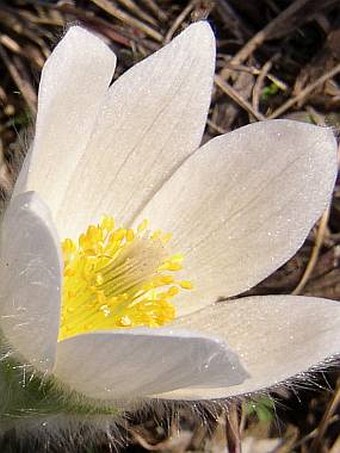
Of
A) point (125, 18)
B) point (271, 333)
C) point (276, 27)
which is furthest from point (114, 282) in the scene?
point (276, 27)

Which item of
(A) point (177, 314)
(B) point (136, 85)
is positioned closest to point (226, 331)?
(A) point (177, 314)

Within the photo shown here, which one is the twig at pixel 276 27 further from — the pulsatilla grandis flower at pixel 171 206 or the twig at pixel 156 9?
the pulsatilla grandis flower at pixel 171 206

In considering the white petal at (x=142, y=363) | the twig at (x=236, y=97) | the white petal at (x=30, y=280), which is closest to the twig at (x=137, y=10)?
the twig at (x=236, y=97)

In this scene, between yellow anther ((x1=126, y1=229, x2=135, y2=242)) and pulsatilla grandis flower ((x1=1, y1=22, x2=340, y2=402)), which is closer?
pulsatilla grandis flower ((x1=1, y1=22, x2=340, y2=402))

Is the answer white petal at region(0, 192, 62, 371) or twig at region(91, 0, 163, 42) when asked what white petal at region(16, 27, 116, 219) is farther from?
twig at region(91, 0, 163, 42)

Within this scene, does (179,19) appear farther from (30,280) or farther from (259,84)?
(30,280)

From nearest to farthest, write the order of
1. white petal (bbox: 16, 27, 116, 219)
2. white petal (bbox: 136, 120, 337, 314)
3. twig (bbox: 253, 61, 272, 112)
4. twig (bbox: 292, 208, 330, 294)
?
1. white petal (bbox: 16, 27, 116, 219)
2. white petal (bbox: 136, 120, 337, 314)
3. twig (bbox: 292, 208, 330, 294)
4. twig (bbox: 253, 61, 272, 112)

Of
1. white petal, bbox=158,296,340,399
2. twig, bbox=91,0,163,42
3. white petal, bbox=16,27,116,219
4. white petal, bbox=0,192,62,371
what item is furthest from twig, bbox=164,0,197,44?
white petal, bbox=0,192,62,371
